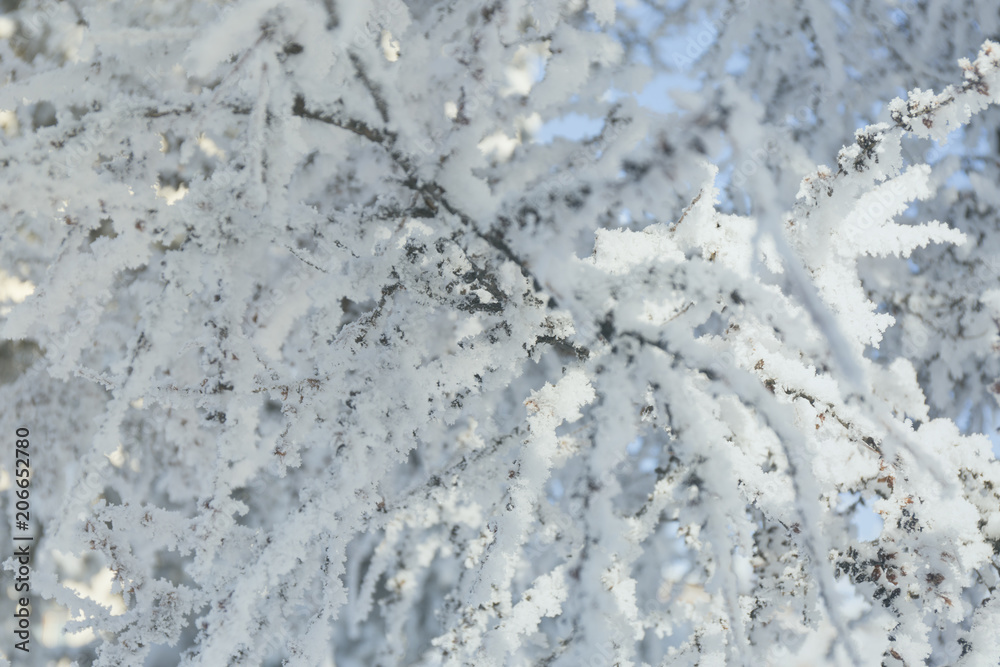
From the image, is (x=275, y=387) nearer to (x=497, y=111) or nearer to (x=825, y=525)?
(x=497, y=111)

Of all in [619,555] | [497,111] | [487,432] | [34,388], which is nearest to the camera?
[619,555]

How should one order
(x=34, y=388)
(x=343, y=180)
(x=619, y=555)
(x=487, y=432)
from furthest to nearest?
(x=34, y=388) → (x=343, y=180) → (x=487, y=432) → (x=619, y=555)

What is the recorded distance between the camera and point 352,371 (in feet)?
3.04

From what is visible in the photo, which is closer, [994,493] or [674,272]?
[674,272]

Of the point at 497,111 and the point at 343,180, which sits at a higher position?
the point at 497,111

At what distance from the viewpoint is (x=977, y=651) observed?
925 mm

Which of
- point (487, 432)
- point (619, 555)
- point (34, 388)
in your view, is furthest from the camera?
point (34, 388)

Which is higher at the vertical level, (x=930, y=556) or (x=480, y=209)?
(x=480, y=209)

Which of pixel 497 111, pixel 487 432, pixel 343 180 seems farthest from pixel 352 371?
pixel 343 180

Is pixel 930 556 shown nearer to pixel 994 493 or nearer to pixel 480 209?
pixel 994 493

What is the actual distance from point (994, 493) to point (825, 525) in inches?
10.6

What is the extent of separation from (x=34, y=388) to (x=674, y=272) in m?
2.87

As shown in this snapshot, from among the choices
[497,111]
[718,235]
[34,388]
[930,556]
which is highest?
[497,111]

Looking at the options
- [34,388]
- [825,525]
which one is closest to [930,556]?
[825,525]
